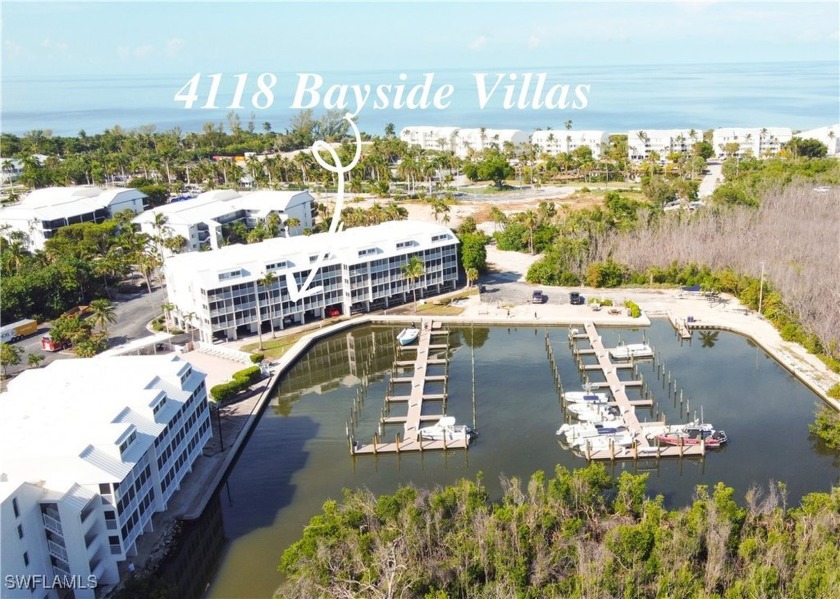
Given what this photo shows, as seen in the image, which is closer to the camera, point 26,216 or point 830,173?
point 26,216

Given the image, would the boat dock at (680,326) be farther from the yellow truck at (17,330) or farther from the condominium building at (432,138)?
the condominium building at (432,138)

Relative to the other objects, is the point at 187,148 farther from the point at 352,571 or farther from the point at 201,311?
the point at 352,571

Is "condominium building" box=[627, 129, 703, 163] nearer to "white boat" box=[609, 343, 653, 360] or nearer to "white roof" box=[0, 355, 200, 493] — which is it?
"white boat" box=[609, 343, 653, 360]

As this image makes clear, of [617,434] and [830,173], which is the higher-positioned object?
[830,173]

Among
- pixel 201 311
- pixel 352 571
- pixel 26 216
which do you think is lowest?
pixel 352 571

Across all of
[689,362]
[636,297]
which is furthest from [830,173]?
[689,362]

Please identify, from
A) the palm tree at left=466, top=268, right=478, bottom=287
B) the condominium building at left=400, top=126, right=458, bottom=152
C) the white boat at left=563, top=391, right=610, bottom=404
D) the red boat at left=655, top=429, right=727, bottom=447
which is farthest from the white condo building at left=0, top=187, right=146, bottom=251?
the condominium building at left=400, top=126, right=458, bottom=152
